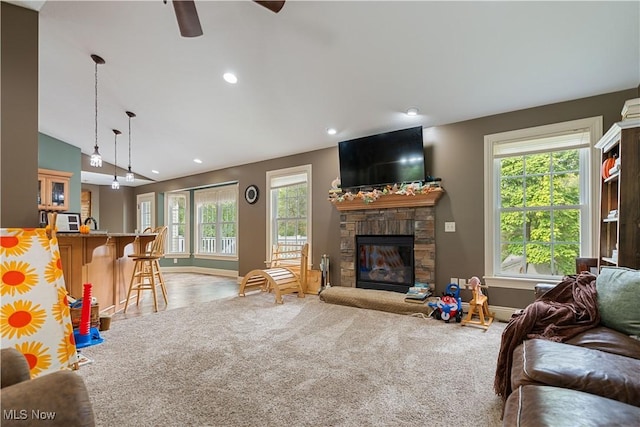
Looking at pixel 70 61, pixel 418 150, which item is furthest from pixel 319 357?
pixel 70 61

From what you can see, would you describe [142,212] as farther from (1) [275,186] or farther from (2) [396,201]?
(2) [396,201]

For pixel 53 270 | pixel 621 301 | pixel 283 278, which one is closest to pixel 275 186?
pixel 283 278

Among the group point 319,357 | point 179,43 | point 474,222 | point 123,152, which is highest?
point 179,43

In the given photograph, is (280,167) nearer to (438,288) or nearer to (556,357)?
(438,288)

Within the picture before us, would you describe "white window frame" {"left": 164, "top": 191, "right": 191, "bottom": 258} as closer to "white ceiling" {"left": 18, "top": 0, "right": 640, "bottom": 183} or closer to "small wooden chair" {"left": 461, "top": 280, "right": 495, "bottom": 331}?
"white ceiling" {"left": 18, "top": 0, "right": 640, "bottom": 183}

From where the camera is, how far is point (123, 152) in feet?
20.9

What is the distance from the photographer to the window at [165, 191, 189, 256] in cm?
777

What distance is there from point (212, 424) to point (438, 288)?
10.4ft

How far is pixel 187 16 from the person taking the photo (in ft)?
5.58

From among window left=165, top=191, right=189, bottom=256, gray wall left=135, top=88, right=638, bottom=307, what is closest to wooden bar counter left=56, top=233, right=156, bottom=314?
gray wall left=135, top=88, right=638, bottom=307

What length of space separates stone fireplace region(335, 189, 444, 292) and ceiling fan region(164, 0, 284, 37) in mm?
2900

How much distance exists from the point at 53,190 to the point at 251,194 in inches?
140

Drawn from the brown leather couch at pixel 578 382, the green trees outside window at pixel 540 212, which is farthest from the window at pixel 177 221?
the brown leather couch at pixel 578 382

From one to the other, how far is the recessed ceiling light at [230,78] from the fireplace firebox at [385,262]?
8.89 ft
